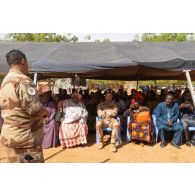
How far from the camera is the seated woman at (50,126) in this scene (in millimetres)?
6445

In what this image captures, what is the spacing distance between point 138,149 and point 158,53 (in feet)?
7.71

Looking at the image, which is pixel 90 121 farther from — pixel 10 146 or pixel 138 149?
pixel 10 146

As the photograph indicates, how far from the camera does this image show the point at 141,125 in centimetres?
650

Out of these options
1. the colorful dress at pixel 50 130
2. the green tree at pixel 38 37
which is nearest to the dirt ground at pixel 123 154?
the colorful dress at pixel 50 130

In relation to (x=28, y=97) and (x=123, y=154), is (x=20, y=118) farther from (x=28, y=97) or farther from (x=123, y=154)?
(x=123, y=154)

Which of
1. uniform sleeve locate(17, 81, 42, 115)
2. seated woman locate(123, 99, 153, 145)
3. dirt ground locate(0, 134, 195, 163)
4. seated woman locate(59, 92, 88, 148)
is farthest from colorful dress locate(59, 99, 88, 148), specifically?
uniform sleeve locate(17, 81, 42, 115)

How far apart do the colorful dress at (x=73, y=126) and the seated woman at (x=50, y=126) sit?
8.0 inches

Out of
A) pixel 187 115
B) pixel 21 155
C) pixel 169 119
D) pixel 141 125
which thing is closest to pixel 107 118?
pixel 141 125

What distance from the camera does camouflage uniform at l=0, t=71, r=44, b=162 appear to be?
288 cm

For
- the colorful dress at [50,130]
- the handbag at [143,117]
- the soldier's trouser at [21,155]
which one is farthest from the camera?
the handbag at [143,117]

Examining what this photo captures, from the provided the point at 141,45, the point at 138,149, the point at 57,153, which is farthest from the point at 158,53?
the point at 57,153

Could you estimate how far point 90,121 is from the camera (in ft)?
25.9

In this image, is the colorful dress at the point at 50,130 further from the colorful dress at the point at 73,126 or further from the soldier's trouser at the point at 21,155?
the soldier's trouser at the point at 21,155

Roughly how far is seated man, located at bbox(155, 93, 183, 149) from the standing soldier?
3970mm
